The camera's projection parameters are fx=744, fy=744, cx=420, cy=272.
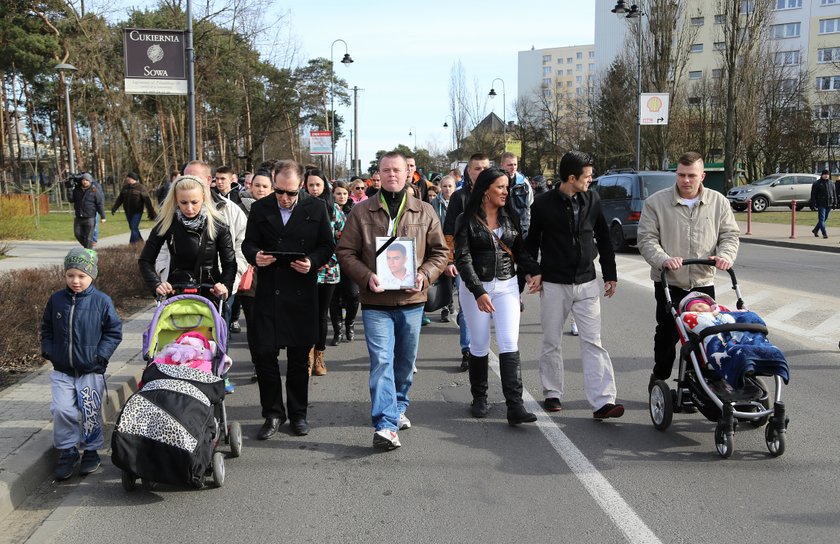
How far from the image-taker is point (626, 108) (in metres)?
47.8

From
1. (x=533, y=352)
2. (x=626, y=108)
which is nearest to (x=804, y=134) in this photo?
(x=626, y=108)

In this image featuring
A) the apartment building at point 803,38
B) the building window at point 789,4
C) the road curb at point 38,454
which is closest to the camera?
the road curb at point 38,454

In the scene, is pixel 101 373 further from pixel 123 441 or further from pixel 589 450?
pixel 589 450

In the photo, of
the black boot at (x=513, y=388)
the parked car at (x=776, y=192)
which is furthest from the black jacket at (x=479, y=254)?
the parked car at (x=776, y=192)

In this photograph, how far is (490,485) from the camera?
4.57m

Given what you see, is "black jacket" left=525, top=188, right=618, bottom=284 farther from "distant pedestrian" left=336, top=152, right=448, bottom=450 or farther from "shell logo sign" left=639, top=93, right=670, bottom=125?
"shell logo sign" left=639, top=93, right=670, bottom=125

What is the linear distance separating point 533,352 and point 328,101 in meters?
52.2

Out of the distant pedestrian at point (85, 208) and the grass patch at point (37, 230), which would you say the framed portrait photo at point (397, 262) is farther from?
the grass patch at point (37, 230)

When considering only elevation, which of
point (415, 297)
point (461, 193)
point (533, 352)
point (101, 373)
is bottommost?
point (533, 352)

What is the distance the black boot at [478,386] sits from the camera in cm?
592

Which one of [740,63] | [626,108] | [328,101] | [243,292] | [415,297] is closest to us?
[415,297]

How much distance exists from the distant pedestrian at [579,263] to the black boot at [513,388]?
0.50m

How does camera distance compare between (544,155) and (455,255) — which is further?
(544,155)

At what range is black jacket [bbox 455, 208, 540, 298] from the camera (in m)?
5.58
